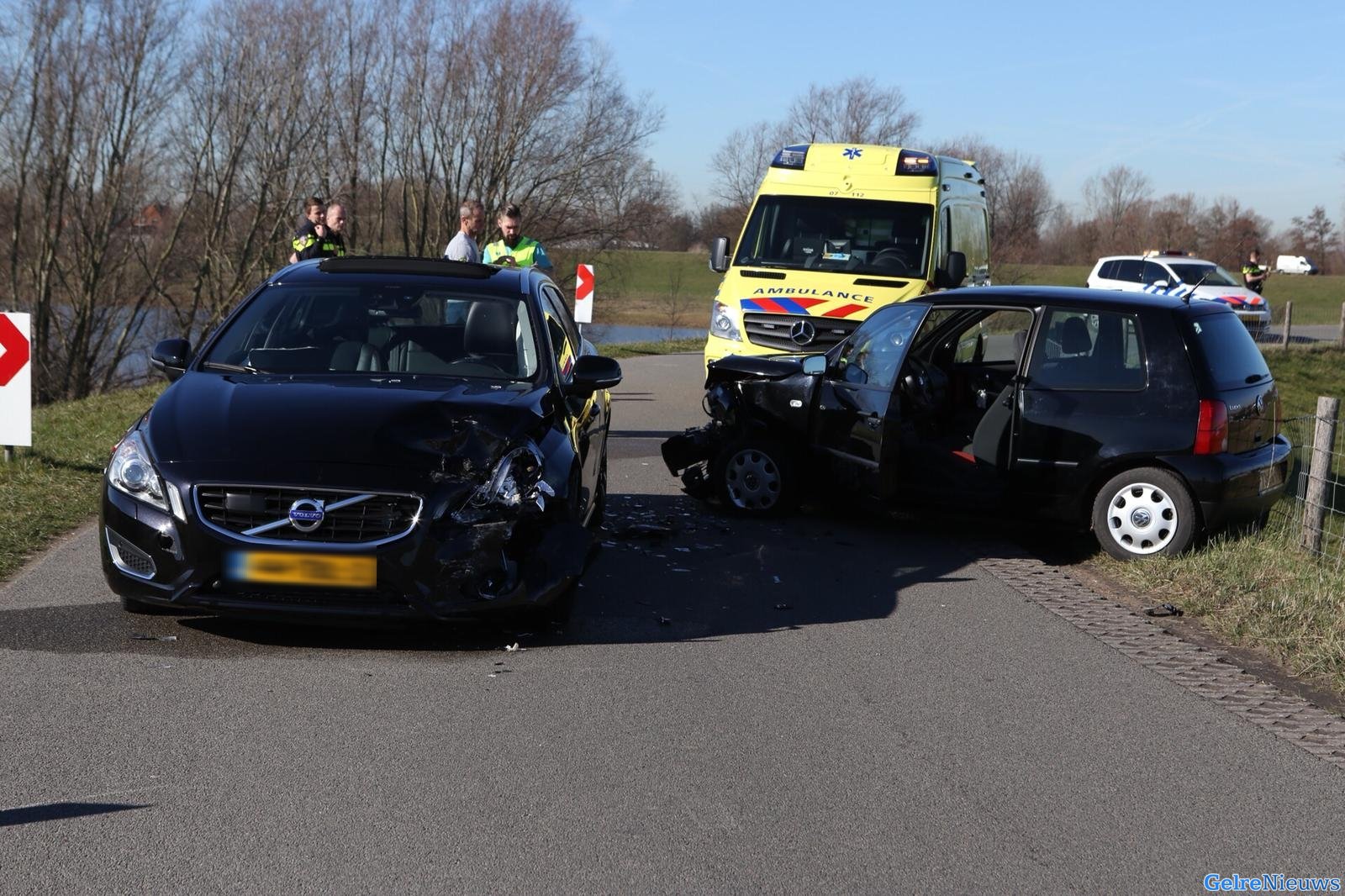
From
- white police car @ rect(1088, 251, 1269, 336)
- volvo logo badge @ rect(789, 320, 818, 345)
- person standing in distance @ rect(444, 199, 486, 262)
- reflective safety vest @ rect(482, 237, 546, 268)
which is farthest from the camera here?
white police car @ rect(1088, 251, 1269, 336)

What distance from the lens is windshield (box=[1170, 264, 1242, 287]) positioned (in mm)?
32094

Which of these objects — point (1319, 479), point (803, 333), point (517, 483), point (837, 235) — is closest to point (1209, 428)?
point (1319, 479)

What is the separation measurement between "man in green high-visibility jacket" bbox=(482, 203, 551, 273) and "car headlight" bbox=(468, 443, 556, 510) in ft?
20.6

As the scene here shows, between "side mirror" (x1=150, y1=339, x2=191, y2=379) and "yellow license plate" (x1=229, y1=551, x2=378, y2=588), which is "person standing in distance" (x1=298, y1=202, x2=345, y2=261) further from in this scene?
"yellow license plate" (x1=229, y1=551, x2=378, y2=588)

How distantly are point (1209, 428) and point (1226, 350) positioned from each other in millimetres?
638

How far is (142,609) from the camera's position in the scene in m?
6.05

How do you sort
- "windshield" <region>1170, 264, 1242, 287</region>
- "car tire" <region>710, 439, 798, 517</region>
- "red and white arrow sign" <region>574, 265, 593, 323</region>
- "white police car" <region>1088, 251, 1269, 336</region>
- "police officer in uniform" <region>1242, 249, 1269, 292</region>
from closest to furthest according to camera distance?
1. "car tire" <region>710, 439, 798, 517</region>
2. "red and white arrow sign" <region>574, 265, 593, 323</region>
3. "white police car" <region>1088, 251, 1269, 336</region>
4. "windshield" <region>1170, 264, 1242, 287</region>
5. "police officer in uniform" <region>1242, 249, 1269, 292</region>

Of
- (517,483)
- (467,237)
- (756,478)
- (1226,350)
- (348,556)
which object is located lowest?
(756,478)

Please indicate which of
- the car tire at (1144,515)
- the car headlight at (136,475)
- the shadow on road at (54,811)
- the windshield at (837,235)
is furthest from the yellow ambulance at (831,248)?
the shadow on road at (54,811)

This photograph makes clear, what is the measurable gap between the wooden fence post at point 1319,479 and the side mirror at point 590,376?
4.44 metres

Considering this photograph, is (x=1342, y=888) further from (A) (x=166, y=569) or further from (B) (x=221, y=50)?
(B) (x=221, y=50)

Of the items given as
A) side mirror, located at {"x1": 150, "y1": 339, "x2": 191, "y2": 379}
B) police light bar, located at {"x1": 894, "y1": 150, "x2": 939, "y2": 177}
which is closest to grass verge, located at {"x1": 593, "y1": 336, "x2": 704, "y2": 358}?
police light bar, located at {"x1": 894, "y1": 150, "x2": 939, "y2": 177}

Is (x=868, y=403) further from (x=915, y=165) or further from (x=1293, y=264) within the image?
(x=1293, y=264)

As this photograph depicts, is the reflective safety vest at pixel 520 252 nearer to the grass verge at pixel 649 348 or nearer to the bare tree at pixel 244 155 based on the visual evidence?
the grass verge at pixel 649 348
